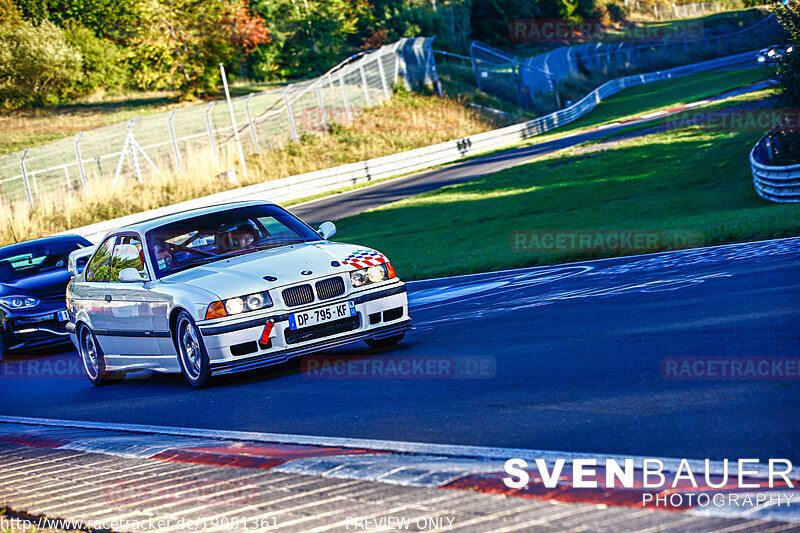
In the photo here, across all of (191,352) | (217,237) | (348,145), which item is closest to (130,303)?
(217,237)

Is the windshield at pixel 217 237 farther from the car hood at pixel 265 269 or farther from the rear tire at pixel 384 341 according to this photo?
the rear tire at pixel 384 341

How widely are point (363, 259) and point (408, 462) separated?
3.98 meters

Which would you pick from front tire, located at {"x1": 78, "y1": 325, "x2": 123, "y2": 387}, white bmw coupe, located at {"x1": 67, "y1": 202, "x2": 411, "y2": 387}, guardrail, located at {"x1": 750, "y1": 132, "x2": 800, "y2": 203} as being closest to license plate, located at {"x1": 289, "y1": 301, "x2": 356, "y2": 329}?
white bmw coupe, located at {"x1": 67, "y1": 202, "x2": 411, "y2": 387}

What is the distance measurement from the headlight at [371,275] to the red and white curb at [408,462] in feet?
7.21

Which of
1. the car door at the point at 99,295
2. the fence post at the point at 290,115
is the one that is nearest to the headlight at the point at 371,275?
the car door at the point at 99,295

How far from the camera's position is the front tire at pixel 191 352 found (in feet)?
26.7

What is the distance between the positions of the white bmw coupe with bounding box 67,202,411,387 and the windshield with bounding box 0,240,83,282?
200 inches

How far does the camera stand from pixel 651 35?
115 m

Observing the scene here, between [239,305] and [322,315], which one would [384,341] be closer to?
[322,315]

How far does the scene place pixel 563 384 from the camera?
20.9 ft

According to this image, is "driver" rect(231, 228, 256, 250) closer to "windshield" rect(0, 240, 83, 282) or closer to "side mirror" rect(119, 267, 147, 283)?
"side mirror" rect(119, 267, 147, 283)

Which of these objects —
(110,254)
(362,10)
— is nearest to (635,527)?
(110,254)

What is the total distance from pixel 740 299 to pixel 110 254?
628 centimetres

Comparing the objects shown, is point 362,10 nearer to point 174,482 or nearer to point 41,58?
point 41,58
